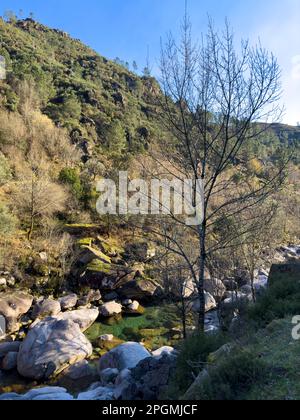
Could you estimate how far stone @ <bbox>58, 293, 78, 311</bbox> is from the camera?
14634 millimetres

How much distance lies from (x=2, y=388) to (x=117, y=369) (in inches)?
130

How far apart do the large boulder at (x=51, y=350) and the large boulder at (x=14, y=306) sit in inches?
99.7

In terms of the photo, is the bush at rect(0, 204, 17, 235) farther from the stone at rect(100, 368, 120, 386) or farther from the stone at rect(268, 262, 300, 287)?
the stone at rect(268, 262, 300, 287)

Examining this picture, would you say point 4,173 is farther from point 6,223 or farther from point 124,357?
point 124,357

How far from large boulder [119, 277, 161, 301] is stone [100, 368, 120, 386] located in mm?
8346

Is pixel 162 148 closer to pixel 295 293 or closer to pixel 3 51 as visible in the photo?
pixel 295 293

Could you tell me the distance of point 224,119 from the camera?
19.4 ft

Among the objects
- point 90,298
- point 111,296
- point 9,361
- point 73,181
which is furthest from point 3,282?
point 73,181

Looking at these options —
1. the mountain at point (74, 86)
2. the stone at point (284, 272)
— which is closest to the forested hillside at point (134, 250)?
the mountain at point (74, 86)

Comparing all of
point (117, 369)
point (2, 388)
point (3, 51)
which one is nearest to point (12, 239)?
point (2, 388)

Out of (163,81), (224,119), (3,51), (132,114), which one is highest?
(3,51)

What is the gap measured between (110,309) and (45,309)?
2.86 meters

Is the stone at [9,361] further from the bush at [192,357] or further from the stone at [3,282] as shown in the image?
the bush at [192,357]

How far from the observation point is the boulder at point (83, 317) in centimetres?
1288
